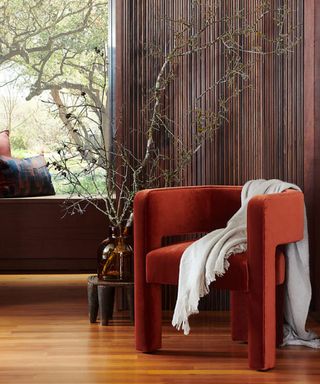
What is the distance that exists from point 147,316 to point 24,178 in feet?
7.59

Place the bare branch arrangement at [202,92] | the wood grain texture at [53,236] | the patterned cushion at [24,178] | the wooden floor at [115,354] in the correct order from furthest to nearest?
the patterned cushion at [24,178] < the wood grain texture at [53,236] < the bare branch arrangement at [202,92] < the wooden floor at [115,354]

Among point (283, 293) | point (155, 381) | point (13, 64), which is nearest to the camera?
point (155, 381)

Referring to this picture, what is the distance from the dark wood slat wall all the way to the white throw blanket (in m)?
0.68

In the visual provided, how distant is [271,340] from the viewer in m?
3.97

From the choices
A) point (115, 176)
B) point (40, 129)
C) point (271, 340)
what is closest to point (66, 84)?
point (40, 129)

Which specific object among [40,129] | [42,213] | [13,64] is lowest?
[42,213]

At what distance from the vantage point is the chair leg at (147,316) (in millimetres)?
4273

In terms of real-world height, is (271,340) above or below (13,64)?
below

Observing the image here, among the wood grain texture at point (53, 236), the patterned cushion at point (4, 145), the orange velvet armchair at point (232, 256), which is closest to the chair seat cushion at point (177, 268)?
the orange velvet armchair at point (232, 256)

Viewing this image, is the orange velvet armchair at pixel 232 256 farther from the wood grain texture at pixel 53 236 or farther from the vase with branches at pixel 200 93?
the wood grain texture at pixel 53 236

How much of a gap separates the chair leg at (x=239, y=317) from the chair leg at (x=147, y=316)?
0.44 meters

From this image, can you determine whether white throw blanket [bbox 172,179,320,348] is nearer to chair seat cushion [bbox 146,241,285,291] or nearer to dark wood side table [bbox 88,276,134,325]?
chair seat cushion [bbox 146,241,285,291]

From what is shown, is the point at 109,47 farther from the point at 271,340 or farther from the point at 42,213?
the point at 271,340

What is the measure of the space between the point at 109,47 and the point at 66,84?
2.31 ft
